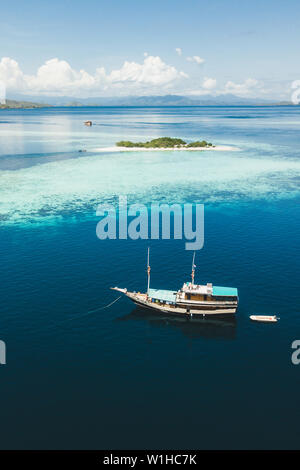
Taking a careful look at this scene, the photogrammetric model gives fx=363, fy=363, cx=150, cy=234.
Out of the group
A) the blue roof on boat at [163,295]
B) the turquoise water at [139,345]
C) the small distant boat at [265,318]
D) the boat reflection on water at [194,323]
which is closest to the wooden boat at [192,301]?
the blue roof on boat at [163,295]

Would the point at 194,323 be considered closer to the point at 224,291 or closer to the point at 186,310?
the point at 186,310

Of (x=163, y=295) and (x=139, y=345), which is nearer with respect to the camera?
(x=139, y=345)

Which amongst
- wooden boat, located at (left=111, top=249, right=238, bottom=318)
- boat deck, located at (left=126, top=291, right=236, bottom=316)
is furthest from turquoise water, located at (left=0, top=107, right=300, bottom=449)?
wooden boat, located at (left=111, top=249, right=238, bottom=318)

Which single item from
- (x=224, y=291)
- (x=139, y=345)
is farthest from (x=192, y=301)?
(x=139, y=345)
